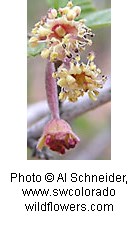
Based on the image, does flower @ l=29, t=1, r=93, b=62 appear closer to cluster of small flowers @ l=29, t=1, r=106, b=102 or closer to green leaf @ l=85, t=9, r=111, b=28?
cluster of small flowers @ l=29, t=1, r=106, b=102

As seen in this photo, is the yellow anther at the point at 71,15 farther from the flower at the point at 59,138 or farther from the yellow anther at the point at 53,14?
the flower at the point at 59,138

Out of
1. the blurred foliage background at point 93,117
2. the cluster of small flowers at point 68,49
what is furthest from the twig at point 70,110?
the blurred foliage background at point 93,117

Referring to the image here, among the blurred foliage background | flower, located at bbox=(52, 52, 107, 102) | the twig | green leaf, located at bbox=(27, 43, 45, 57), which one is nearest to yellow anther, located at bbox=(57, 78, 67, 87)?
flower, located at bbox=(52, 52, 107, 102)

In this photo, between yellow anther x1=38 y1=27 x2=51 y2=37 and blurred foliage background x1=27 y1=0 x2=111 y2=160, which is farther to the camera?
blurred foliage background x1=27 y1=0 x2=111 y2=160

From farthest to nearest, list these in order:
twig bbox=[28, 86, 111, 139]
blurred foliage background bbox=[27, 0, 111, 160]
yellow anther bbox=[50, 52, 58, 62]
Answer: blurred foliage background bbox=[27, 0, 111, 160], twig bbox=[28, 86, 111, 139], yellow anther bbox=[50, 52, 58, 62]

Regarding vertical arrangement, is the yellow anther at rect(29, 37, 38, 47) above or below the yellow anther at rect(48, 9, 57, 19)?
below

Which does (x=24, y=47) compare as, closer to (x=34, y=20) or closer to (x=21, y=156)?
(x=21, y=156)
